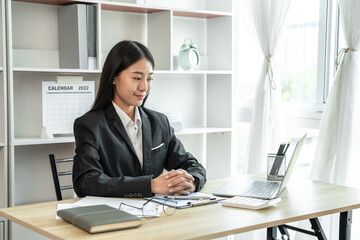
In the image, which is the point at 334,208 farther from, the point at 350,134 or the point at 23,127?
the point at 23,127

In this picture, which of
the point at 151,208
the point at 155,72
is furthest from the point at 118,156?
the point at 155,72

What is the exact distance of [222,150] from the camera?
4.07 meters

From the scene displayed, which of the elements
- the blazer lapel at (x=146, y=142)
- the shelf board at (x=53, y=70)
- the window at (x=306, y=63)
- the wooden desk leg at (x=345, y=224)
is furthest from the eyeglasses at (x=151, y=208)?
the window at (x=306, y=63)

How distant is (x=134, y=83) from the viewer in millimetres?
2604

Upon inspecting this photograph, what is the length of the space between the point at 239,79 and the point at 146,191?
2.11 metres

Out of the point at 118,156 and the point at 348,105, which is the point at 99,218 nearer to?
the point at 118,156

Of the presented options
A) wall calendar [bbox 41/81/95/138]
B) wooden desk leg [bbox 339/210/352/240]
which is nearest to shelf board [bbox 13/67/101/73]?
wall calendar [bbox 41/81/95/138]

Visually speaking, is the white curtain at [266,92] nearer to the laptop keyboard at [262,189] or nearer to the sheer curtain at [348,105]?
the sheer curtain at [348,105]

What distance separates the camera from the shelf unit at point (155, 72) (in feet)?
10.6

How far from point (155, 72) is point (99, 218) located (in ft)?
5.75

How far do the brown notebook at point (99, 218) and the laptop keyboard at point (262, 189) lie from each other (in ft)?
2.14

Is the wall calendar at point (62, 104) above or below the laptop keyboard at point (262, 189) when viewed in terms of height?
above

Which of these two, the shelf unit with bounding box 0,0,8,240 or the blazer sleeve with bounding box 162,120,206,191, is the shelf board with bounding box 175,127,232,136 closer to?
the blazer sleeve with bounding box 162,120,206,191

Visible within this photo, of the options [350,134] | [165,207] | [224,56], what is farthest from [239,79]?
[165,207]
